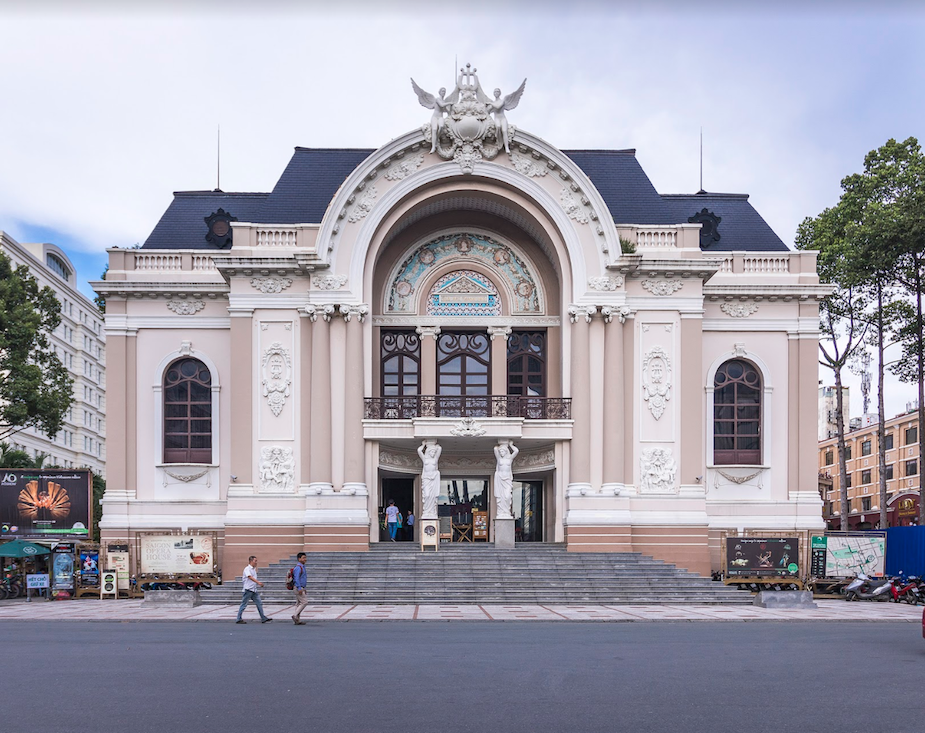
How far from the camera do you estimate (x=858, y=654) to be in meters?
17.9

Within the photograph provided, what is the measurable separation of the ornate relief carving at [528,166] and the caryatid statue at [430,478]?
31.9 ft

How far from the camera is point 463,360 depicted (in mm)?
38906

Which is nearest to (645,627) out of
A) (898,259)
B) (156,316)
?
(156,316)

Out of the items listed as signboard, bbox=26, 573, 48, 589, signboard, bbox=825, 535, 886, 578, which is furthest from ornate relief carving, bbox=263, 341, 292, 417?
signboard, bbox=825, 535, 886, 578

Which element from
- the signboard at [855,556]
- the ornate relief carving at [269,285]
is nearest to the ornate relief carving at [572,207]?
the ornate relief carving at [269,285]

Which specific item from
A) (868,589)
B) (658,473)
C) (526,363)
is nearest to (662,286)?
(526,363)

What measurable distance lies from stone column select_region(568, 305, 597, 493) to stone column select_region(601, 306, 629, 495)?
576 millimetres

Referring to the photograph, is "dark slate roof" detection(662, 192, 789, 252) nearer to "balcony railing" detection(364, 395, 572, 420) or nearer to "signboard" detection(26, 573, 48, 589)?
"balcony railing" detection(364, 395, 572, 420)

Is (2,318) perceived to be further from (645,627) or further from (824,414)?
(824,414)

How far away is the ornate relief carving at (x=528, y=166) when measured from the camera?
36000mm

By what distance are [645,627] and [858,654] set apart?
581 cm

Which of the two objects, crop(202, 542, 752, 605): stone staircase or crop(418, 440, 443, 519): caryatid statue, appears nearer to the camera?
crop(202, 542, 752, 605): stone staircase

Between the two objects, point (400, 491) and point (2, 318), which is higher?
point (2, 318)

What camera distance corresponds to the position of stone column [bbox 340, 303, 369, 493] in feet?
115
